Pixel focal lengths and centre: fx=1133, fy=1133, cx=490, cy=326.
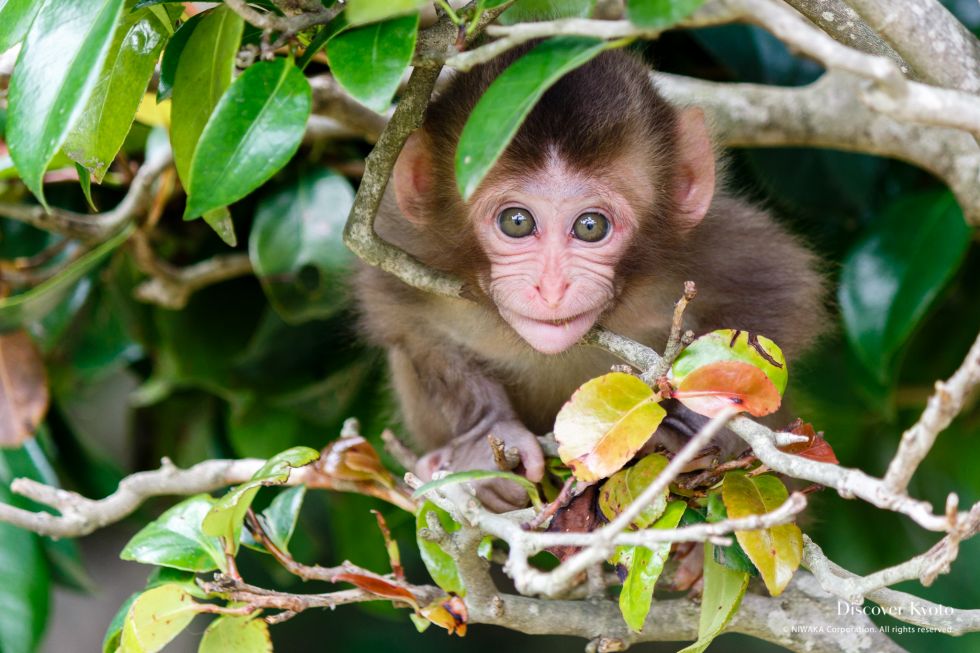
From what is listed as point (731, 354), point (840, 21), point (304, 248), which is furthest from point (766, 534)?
point (304, 248)

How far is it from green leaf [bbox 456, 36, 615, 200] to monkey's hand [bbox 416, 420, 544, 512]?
70 cm

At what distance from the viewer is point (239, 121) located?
1234 mm

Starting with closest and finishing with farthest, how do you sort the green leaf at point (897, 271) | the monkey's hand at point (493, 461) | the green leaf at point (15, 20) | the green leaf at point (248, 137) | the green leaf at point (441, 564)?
the green leaf at point (248, 137)
the green leaf at point (15, 20)
the green leaf at point (441, 564)
the monkey's hand at point (493, 461)
the green leaf at point (897, 271)

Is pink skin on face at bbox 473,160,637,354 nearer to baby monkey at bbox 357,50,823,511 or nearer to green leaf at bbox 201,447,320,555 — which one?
baby monkey at bbox 357,50,823,511

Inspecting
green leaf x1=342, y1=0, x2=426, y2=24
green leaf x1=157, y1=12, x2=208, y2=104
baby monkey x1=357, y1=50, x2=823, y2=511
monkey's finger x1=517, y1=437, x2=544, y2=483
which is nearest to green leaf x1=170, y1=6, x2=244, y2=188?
green leaf x1=157, y1=12, x2=208, y2=104

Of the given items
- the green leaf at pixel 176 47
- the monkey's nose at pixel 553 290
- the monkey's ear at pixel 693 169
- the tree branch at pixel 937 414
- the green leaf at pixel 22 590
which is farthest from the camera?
the green leaf at pixel 22 590

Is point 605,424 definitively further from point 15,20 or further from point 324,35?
point 15,20

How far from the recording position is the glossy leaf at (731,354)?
1.32 meters

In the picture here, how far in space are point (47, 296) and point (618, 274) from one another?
1.15 metres

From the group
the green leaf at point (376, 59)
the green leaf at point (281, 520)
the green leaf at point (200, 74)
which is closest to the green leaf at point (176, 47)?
the green leaf at point (200, 74)

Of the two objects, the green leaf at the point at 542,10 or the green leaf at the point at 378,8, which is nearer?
the green leaf at the point at 378,8

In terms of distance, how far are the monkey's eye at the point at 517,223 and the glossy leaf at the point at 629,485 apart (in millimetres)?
479

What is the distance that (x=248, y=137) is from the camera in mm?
1228

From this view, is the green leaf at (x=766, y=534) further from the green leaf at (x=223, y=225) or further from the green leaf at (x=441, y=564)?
the green leaf at (x=223, y=225)
